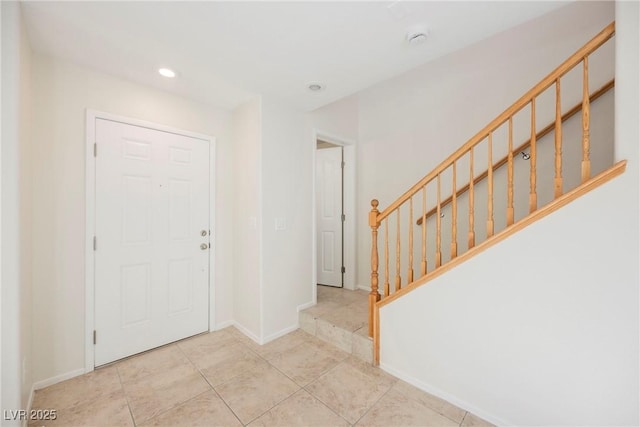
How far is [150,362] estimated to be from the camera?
2107 millimetres

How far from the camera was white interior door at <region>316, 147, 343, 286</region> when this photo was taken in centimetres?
→ 355

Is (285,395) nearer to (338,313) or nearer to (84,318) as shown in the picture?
(338,313)

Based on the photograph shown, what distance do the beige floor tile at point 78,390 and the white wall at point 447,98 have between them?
272cm

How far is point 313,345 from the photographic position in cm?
240

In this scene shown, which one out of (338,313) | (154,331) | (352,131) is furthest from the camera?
(352,131)

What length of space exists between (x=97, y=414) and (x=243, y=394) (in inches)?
35.1

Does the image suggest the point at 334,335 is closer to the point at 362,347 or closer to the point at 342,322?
the point at 342,322

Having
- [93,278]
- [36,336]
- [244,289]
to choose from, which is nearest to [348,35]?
[244,289]

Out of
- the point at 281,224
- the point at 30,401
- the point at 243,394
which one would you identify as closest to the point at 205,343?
the point at 243,394

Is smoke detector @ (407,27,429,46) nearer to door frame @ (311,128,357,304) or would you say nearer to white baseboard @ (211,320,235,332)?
door frame @ (311,128,357,304)

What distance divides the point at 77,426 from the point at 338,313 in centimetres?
202

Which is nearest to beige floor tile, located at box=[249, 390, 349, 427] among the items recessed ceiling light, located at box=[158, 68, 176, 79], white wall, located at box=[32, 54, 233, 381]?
white wall, located at box=[32, 54, 233, 381]

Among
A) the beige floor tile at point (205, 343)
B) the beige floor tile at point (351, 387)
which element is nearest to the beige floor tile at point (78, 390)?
the beige floor tile at point (205, 343)

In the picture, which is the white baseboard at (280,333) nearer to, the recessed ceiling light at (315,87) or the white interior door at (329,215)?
the white interior door at (329,215)
